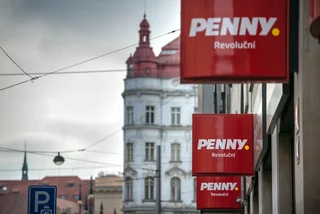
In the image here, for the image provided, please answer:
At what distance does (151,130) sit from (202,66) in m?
94.2

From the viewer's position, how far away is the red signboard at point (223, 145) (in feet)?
67.4

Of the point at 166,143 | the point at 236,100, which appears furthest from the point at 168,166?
the point at 236,100

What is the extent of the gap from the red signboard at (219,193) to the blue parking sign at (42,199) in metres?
13.9

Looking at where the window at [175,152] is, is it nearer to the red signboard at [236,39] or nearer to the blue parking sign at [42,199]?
the blue parking sign at [42,199]

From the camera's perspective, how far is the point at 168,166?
105 metres

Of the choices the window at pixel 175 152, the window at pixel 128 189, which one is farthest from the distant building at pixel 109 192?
the window at pixel 128 189

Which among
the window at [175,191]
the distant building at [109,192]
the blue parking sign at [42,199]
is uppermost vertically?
the distant building at [109,192]

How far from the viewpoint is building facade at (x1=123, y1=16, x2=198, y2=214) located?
340 feet

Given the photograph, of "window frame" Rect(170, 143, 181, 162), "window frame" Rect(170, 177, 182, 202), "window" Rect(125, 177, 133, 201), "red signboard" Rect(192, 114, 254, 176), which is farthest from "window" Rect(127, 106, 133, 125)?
"red signboard" Rect(192, 114, 254, 176)

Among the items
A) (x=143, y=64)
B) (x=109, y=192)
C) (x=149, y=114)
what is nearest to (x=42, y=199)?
(x=143, y=64)

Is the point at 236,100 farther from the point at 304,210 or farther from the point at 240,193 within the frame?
the point at 304,210

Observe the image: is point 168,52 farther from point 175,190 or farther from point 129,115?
point 175,190

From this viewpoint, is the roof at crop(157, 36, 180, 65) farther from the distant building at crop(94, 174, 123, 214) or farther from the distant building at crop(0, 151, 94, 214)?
the distant building at crop(94, 174, 123, 214)

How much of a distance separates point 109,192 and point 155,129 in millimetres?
35915
